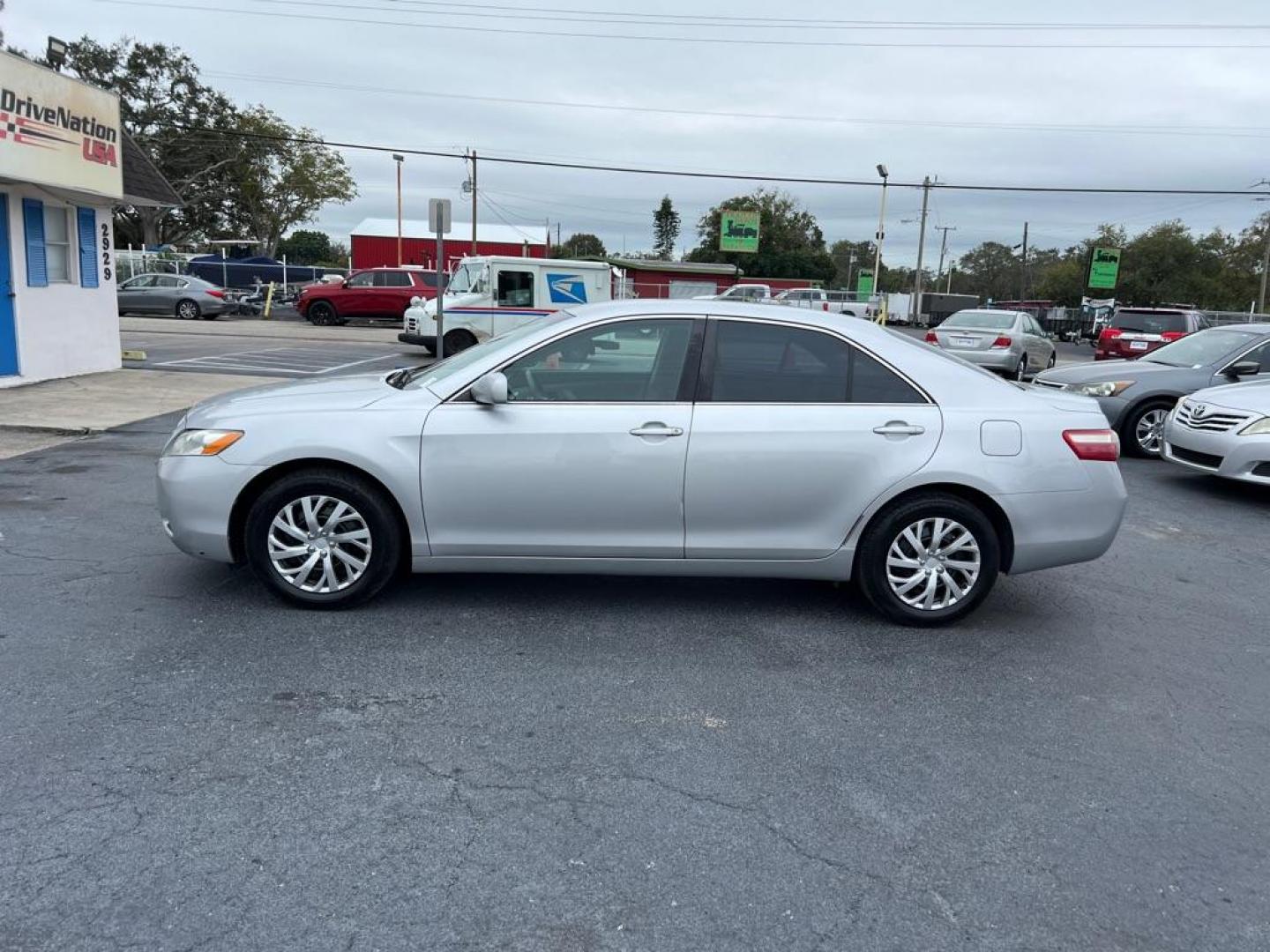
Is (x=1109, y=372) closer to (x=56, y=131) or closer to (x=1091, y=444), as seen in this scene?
(x=1091, y=444)

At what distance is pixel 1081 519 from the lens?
4.93m

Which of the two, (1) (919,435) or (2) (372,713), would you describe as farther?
(1) (919,435)

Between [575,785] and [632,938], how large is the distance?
31.4 inches

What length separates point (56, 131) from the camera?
12.5m

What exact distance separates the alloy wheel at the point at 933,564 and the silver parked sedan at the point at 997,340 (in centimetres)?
1366

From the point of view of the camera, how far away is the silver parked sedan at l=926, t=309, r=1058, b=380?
59.2 ft

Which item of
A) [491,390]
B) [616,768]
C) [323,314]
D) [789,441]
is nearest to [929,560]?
[789,441]

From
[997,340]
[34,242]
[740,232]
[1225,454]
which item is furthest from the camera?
[740,232]

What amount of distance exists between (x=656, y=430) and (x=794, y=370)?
80cm

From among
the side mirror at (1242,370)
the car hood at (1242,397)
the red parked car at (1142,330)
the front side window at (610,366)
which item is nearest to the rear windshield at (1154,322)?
the red parked car at (1142,330)

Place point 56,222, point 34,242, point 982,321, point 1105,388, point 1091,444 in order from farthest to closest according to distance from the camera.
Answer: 1. point 982,321
2. point 56,222
3. point 34,242
4. point 1105,388
5. point 1091,444

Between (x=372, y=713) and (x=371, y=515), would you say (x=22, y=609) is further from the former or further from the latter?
(x=372, y=713)

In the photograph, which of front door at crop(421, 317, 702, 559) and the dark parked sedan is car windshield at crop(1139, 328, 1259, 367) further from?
front door at crop(421, 317, 702, 559)

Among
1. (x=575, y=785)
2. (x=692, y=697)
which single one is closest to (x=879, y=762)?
(x=692, y=697)
